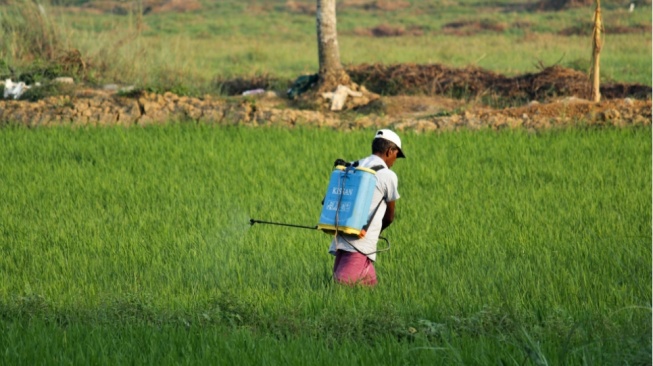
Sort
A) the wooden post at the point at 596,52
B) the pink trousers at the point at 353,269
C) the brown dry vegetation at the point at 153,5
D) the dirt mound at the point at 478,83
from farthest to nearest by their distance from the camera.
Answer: the brown dry vegetation at the point at 153,5 → the dirt mound at the point at 478,83 → the wooden post at the point at 596,52 → the pink trousers at the point at 353,269

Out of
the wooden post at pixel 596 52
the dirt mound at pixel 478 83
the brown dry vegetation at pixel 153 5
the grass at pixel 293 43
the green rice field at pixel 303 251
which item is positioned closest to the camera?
the green rice field at pixel 303 251

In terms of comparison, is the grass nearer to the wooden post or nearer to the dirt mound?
the dirt mound

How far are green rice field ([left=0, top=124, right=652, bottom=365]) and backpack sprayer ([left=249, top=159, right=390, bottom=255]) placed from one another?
39 cm

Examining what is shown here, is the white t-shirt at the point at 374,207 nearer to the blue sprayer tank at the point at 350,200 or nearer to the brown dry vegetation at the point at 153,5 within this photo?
the blue sprayer tank at the point at 350,200

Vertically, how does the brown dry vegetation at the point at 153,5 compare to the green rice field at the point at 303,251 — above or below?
below

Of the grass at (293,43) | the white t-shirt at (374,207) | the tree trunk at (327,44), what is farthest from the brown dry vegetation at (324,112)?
the white t-shirt at (374,207)

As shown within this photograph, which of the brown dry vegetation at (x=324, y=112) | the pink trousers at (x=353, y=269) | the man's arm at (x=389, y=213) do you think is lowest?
the brown dry vegetation at (x=324, y=112)

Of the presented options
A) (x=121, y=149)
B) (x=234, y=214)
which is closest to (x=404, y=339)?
(x=234, y=214)

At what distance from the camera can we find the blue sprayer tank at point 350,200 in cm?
650

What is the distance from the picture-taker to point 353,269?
22.4ft

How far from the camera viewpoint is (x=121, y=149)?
41.8 feet

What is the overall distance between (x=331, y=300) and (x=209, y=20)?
122 feet

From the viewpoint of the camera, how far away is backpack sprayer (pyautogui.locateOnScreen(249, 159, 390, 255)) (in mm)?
6504

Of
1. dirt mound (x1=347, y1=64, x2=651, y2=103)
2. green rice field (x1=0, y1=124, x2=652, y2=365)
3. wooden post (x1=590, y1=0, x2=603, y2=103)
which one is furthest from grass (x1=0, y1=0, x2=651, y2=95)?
wooden post (x1=590, y1=0, x2=603, y2=103)
